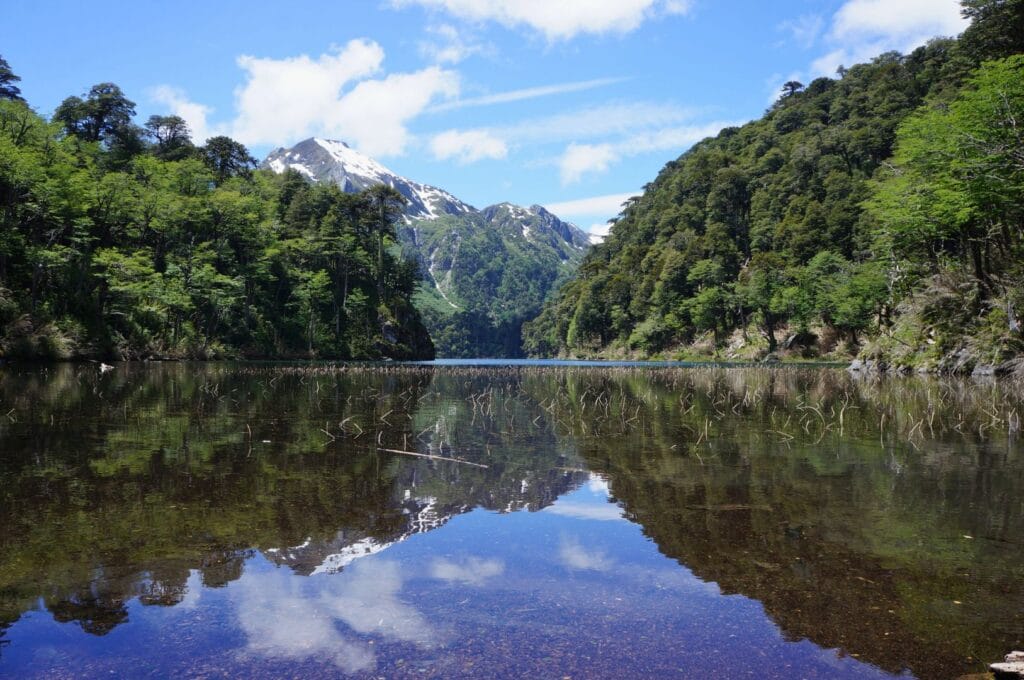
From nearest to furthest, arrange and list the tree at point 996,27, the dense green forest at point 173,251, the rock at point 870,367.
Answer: the rock at point 870,367
the dense green forest at point 173,251
the tree at point 996,27

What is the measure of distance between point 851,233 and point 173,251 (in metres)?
98.8

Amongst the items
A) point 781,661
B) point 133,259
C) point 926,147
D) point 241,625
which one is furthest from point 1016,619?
point 133,259

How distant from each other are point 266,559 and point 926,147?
4874cm

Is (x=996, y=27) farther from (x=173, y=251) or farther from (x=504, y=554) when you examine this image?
(x=173, y=251)

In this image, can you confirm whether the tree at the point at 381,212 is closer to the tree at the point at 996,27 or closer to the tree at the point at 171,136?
Answer: the tree at the point at 171,136

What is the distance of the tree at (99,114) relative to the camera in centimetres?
8606

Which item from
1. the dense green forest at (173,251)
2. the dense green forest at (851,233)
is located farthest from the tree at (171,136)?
the dense green forest at (851,233)

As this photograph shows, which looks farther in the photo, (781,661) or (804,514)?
(804,514)

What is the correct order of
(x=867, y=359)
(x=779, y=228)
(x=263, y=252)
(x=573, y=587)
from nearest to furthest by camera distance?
(x=573, y=587), (x=867, y=359), (x=263, y=252), (x=779, y=228)

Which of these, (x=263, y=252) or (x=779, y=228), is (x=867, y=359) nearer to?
(x=779, y=228)

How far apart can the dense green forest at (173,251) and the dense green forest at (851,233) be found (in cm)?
5422

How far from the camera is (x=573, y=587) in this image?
5.73 m

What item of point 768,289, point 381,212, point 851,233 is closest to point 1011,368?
point 768,289

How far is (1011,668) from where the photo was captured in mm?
3754
